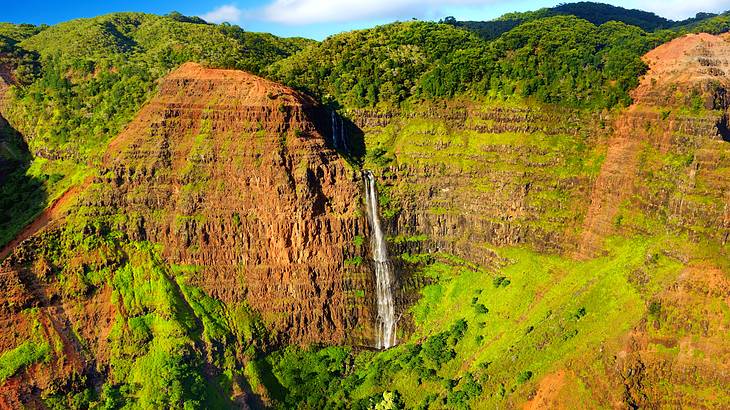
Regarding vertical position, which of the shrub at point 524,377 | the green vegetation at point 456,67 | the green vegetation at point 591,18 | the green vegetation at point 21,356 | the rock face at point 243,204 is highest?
the green vegetation at point 591,18

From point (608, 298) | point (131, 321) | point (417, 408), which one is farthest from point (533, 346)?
point (131, 321)

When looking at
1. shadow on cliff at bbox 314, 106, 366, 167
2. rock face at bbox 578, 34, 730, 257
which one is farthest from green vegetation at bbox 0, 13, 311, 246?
rock face at bbox 578, 34, 730, 257

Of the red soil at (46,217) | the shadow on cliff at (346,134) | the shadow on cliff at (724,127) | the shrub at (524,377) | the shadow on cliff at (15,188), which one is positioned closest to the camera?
the shrub at (524,377)

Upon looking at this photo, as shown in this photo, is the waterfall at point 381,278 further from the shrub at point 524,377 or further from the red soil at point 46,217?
the red soil at point 46,217

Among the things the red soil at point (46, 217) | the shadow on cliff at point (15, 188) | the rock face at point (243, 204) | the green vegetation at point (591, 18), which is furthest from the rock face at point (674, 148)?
the green vegetation at point (591, 18)

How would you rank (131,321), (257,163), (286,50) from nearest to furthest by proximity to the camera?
(131,321) → (257,163) → (286,50)

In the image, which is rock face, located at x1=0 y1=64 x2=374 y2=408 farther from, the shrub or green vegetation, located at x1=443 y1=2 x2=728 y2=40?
green vegetation, located at x1=443 y1=2 x2=728 y2=40

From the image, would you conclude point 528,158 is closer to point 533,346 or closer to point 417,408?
point 533,346
